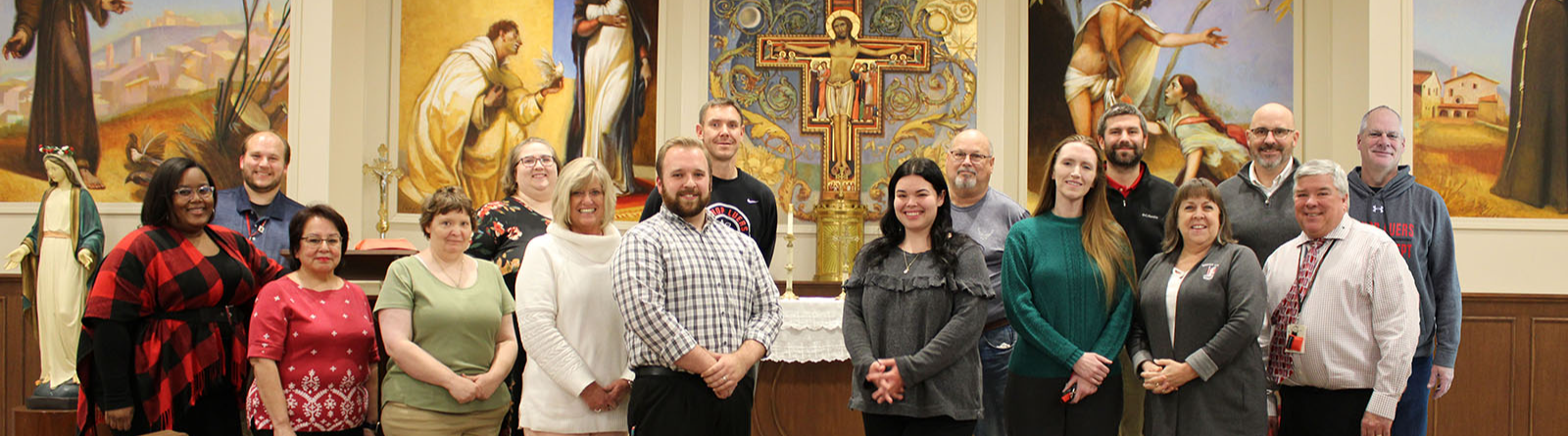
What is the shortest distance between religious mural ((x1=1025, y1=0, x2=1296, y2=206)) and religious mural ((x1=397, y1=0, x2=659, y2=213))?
266cm

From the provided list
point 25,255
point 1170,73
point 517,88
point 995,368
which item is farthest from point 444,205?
point 1170,73

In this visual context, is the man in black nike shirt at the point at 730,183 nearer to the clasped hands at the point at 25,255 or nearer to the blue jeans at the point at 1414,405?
the blue jeans at the point at 1414,405

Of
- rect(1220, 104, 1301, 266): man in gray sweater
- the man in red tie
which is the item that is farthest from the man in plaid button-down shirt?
rect(1220, 104, 1301, 266): man in gray sweater

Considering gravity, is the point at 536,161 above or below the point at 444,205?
above

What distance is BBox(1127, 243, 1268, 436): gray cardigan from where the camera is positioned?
3072 millimetres

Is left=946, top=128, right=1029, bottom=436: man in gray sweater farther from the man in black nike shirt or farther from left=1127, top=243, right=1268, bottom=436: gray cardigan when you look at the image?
the man in black nike shirt

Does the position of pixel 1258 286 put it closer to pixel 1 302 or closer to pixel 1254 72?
pixel 1254 72

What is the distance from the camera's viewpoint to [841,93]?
6859 millimetres

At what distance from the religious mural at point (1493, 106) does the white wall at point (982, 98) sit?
0.61 ft

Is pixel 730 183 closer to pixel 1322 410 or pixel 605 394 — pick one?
pixel 605 394

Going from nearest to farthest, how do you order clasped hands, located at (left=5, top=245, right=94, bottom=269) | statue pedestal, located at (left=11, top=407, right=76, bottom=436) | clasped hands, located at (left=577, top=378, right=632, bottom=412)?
clasped hands, located at (left=577, top=378, right=632, bottom=412)
statue pedestal, located at (left=11, top=407, right=76, bottom=436)
clasped hands, located at (left=5, top=245, right=94, bottom=269)

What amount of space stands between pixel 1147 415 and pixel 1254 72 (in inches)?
178

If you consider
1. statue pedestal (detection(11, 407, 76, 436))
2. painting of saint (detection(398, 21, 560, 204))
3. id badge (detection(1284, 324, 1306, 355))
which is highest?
painting of saint (detection(398, 21, 560, 204))

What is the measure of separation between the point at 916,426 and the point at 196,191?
7.85 feet
